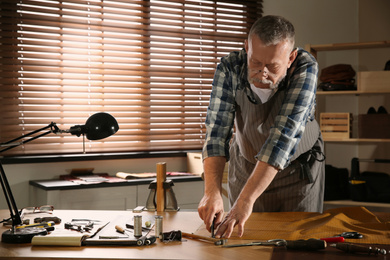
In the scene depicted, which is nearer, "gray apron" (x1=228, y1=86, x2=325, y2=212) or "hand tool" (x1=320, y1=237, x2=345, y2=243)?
"hand tool" (x1=320, y1=237, x2=345, y2=243)

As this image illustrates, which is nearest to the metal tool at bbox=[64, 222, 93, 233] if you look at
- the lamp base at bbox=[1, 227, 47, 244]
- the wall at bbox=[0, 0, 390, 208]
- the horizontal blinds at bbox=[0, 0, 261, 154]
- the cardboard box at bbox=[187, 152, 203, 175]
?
the lamp base at bbox=[1, 227, 47, 244]

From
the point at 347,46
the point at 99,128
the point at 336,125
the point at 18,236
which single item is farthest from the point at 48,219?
the point at 347,46

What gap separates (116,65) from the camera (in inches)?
144

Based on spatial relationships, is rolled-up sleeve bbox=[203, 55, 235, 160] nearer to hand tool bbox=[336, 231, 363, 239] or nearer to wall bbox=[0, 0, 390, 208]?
hand tool bbox=[336, 231, 363, 239]

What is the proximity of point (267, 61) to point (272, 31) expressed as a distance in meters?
0.10

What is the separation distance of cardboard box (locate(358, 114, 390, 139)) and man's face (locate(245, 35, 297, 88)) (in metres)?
2.23

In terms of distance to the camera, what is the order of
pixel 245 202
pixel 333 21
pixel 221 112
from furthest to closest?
pixel 333 21, pixel 221 112, pixel 245 202

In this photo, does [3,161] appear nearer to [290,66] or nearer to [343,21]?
[290,66]

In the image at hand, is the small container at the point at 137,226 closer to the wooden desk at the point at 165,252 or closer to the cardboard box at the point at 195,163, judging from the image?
the wooden desk at the point at 165,252

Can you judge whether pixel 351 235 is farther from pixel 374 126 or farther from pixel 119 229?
pixel 374 126

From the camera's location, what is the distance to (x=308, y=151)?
2018 mm

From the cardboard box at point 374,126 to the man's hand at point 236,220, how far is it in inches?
99.2

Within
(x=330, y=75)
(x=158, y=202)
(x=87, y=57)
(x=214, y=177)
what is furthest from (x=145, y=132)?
(x=214, y=177)

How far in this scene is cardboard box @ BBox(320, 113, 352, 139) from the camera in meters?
3.74
